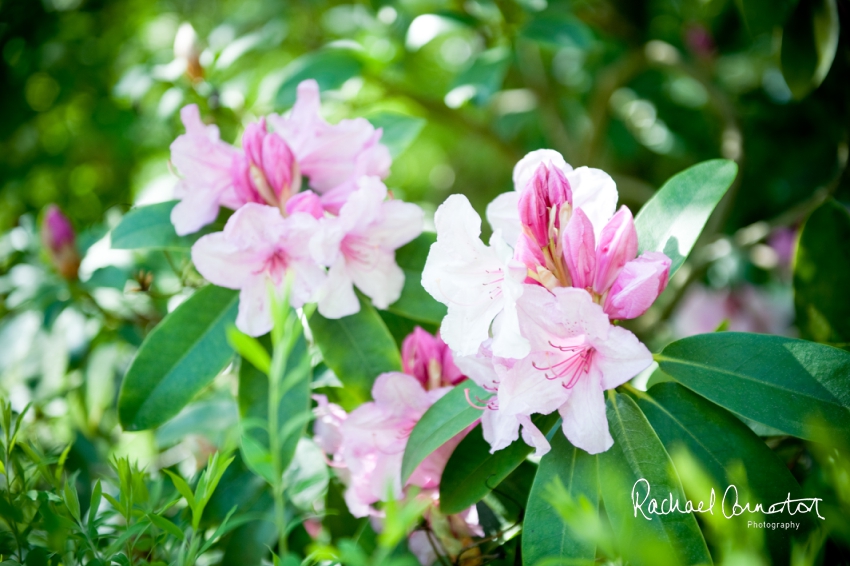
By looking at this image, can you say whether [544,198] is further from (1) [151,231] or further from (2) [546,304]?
(1) [151,231]

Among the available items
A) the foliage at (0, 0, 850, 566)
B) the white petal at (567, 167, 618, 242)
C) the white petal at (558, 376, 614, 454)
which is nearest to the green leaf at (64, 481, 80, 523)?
the foliage at (0, 0, 850, 566)

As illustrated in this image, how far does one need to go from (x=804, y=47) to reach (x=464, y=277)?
3.57ft

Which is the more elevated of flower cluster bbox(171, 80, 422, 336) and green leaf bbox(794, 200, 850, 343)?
flower cluster bbox(171, 80, 422, 336)

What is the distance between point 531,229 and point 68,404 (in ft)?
4.95

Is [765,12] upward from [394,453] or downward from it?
upward

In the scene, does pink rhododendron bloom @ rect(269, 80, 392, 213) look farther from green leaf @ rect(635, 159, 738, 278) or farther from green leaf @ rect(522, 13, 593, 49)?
green leaf @ rect(522, 13, 593, 49)

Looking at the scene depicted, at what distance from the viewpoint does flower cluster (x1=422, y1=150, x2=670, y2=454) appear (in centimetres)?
72

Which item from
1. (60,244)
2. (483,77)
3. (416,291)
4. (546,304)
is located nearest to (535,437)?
(546,304)

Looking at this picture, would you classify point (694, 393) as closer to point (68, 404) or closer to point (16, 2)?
point (68, 404)

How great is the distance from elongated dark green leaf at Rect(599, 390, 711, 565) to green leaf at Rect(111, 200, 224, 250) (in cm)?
76

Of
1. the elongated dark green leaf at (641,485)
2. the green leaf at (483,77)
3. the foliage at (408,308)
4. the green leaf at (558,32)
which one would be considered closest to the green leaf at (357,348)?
the foliage at (408,308)

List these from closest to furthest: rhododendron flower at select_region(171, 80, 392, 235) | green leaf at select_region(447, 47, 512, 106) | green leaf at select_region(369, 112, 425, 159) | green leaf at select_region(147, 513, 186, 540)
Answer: green leaf at select_region(147, 513, 186, 540) < rhododendron flower at select_region(171, 80, 392, 235) < green leaf at select_region(369, 112, 425, 159) < green leaf at select_region(447, 47, 512, 106)

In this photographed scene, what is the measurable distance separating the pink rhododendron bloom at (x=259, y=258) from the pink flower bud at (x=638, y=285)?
45 cm

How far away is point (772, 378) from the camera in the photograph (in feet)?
2.49
